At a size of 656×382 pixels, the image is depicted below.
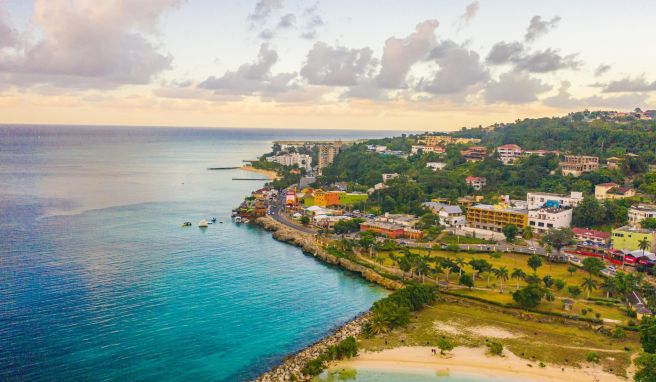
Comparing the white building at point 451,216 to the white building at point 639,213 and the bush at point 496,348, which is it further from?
the bush at point 496,348

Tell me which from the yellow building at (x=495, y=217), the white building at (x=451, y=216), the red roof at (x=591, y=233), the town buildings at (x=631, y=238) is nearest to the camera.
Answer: the town buildings at (x=631, y=238)

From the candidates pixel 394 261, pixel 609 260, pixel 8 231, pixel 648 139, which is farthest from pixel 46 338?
pixel 648 139

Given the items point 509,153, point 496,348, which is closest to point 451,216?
point 496,348

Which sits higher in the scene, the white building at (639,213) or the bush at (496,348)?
the white building at (639,213)

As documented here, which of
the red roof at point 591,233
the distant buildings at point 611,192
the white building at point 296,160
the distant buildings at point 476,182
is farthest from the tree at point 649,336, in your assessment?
the white building at point 296,160

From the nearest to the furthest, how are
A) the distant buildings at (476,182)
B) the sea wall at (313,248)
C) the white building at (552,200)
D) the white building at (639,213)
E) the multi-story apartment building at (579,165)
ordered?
the sea wall at (313,248) < the white building at (639,213) < the white building at (552,200) < the multi-story apartment building at (579,165) < the distant buildings at (476,182)

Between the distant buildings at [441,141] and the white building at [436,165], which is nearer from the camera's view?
the white building at [436,165]

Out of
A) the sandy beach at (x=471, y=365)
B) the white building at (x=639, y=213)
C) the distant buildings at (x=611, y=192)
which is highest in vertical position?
→ the distant buildings at (x=611, y=192)
